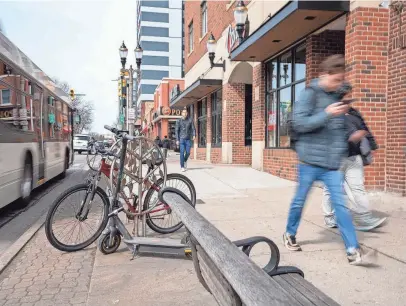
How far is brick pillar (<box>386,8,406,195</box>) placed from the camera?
7.12 meters

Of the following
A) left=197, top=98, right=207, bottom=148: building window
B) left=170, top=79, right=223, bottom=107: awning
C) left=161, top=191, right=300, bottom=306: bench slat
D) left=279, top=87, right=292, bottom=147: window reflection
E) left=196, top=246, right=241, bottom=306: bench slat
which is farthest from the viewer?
left=197, top=98, right=207, bottom=148: building window

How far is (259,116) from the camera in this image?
40.1 ft

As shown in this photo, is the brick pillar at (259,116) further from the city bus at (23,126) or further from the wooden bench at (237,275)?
the wooden bench at (237,275)

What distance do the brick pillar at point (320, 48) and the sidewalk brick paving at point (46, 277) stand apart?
6.48 metres

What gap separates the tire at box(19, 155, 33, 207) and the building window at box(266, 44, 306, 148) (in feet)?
19.7

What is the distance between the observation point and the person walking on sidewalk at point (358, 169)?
4676 millimetres

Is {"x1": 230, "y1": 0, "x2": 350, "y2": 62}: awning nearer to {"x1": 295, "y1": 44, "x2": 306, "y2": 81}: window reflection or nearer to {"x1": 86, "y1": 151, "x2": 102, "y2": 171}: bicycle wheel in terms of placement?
{"x1": 295, "y1": 44, "x2": 306, "y2": 81}: window reflection

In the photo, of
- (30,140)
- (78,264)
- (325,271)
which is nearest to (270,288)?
(325,271)

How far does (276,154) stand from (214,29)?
8006 mm

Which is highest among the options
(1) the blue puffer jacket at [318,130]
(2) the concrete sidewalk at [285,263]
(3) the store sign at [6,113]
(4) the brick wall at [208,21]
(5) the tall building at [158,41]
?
(5) the tall building at [158,41]

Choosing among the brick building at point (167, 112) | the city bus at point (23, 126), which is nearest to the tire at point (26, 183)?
the city bus at point (23, 126)

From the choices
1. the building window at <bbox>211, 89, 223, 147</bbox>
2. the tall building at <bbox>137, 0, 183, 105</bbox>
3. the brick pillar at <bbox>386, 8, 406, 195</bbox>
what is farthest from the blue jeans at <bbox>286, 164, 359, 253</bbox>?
the tall building at <bbox>137, 0, 183, 105</bbox>

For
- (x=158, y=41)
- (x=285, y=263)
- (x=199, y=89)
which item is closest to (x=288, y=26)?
(x=285, y=263)

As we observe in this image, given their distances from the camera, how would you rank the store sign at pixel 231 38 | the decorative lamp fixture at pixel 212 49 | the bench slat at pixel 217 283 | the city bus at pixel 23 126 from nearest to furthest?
the bench slat at pixel 217 283 → the city bus at pixel 23 126 → the store sign at pixel 231 38 → the decorative lamp fixture at pixel 212 49
